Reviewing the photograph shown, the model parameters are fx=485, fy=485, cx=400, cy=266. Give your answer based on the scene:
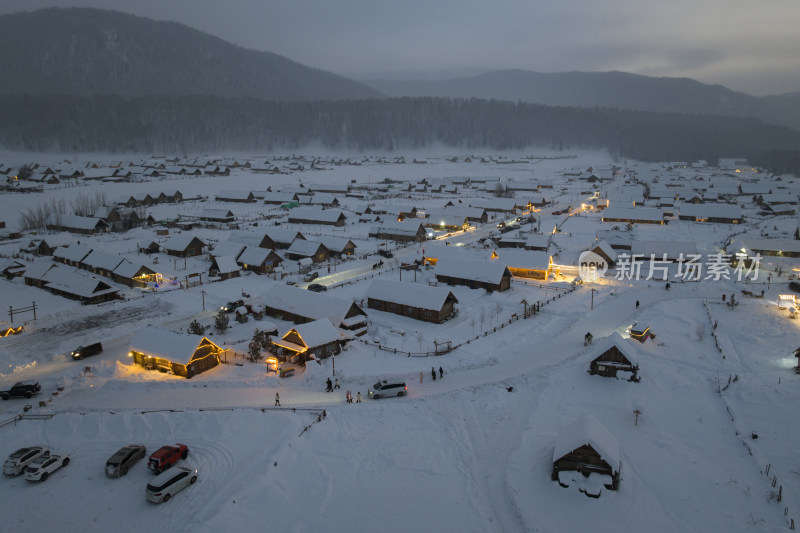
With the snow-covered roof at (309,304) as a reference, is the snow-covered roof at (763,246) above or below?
above

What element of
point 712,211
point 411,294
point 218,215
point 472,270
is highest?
point 712,211

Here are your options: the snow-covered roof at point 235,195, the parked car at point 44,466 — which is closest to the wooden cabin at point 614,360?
the parked car at point 44,466

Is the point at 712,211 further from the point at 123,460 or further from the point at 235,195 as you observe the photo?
the point at 123,460

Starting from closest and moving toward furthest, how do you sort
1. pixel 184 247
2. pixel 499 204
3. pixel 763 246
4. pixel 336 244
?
1. pixel 184 247
2. pixel 763 246
3. pixel 336 244
4. pixel 499 204

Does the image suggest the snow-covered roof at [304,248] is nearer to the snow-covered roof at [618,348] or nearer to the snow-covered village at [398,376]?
the snow-covered village at [398,376]

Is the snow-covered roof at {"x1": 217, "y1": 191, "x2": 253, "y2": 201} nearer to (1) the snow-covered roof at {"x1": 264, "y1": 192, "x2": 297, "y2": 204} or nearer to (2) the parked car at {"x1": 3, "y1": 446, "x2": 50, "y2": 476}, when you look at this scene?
(1) the snow-covered roof at {"x1": 264, "y1": 192, "x2": 297, "y2": 204}

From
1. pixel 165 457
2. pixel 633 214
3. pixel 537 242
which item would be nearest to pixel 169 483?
pixel 165 457

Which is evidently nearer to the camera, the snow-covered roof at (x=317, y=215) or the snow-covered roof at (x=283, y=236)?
the snow-covered roof at (x=283, y=236)
